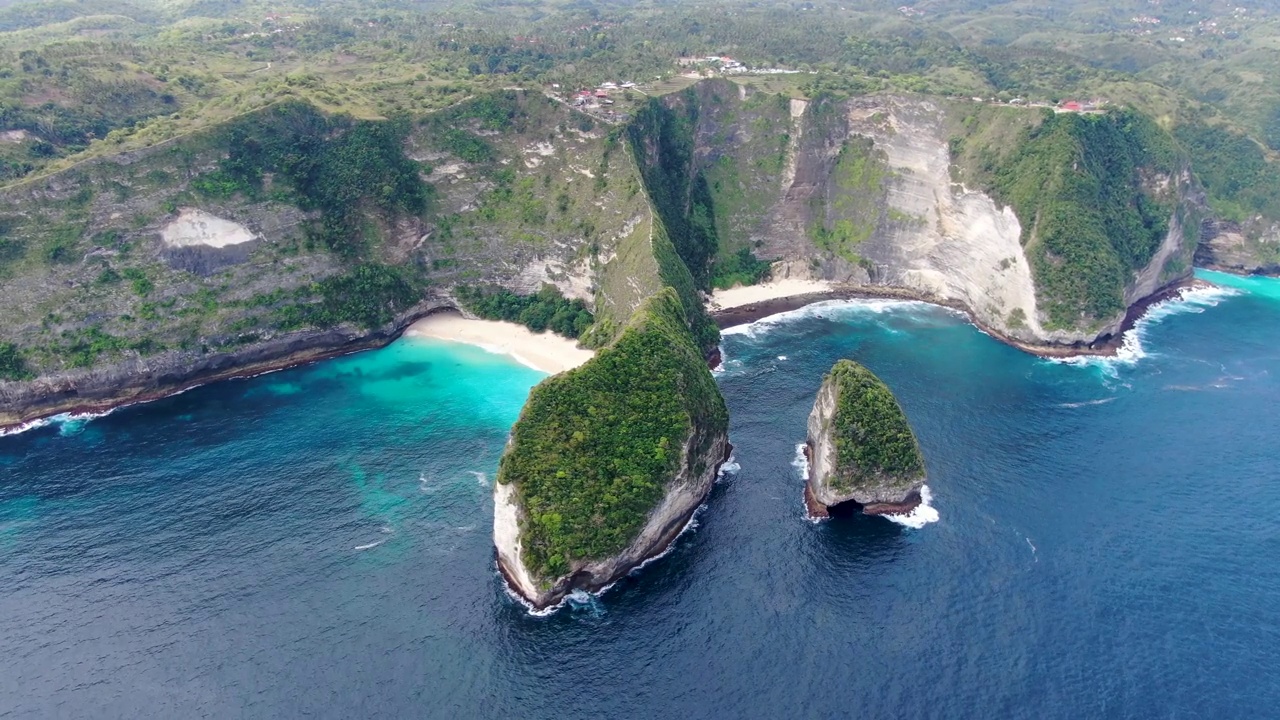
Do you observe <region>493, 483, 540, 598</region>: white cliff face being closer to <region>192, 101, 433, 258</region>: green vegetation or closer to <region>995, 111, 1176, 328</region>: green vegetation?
<region>192, 101, 433, 258</region>: green vegetation

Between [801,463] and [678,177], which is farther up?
[678,177]

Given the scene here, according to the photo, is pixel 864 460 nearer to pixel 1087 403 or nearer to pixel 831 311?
→ pixel 1087 403

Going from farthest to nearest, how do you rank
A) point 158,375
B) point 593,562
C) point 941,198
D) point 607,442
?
A: 1. point 941,198
2. point 158,375
3. point 607,442
4. point 593,562

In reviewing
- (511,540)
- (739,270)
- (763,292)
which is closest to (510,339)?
(739,270)

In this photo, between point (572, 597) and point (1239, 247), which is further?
point (1239, 247)

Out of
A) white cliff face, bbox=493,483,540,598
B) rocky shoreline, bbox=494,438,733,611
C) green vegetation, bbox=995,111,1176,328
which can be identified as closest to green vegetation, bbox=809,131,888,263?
green vegetation, bbox=995,111,1176,328

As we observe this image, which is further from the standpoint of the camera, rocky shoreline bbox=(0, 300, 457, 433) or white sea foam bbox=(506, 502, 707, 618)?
rocky shoreline bbox=(0, 300, 457, 433)
